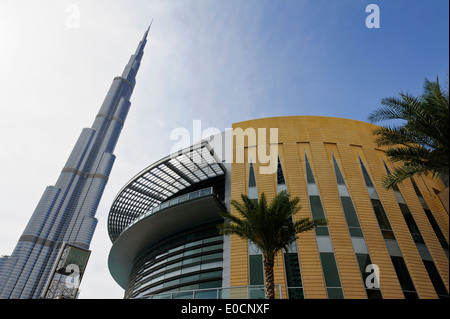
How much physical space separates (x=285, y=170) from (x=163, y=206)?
11.9 m

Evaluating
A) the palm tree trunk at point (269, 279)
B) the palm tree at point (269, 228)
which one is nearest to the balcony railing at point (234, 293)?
the palm tree trunk at point (269, 279)

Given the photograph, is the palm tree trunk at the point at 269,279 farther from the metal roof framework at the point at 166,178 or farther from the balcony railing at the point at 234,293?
the metal roof framework at the point at 166,178

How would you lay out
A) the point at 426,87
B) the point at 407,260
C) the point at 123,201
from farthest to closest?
the point at 123,201
the point at 407,260
the point at 426,87

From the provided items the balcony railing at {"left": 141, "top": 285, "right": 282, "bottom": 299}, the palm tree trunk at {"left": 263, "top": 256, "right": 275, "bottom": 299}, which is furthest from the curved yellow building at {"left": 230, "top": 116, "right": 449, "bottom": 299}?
the balcony railing at {"left": 141, "top": 285, "right": 282, "bottom": 299}

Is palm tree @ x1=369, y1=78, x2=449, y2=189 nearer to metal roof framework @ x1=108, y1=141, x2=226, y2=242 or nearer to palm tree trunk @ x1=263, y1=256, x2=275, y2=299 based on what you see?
palm tree trunk @ x1=263, y1=256, x2=275, y2=299

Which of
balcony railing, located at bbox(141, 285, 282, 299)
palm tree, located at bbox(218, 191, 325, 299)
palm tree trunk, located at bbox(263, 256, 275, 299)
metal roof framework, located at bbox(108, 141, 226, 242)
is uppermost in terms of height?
metal roof framework, located at bbox(108, 141, 226, 242)

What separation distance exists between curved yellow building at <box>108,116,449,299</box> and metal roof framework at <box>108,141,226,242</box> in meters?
0.16

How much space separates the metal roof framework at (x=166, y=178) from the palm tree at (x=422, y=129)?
14.9 metres

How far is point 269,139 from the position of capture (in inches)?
994

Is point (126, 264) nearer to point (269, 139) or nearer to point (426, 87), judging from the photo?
point (269, 139)

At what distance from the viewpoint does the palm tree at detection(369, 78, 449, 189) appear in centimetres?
1096

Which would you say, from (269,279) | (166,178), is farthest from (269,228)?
(166,178)
